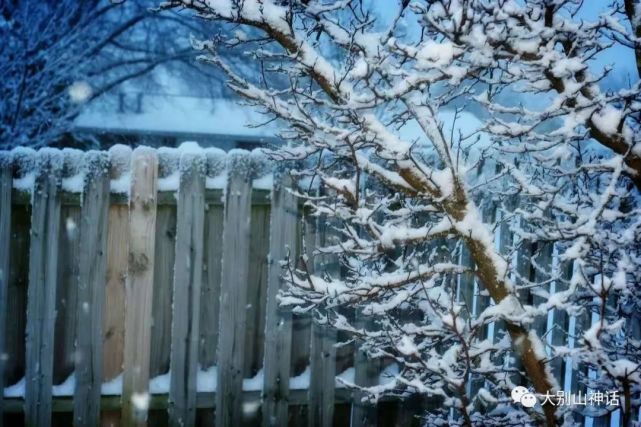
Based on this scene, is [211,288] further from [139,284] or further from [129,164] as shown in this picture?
[129,164]

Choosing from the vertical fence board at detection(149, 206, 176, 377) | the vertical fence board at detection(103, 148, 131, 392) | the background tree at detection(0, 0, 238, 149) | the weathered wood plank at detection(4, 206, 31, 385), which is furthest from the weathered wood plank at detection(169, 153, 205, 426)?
the background tree at detection(0, 0, 238, 149)

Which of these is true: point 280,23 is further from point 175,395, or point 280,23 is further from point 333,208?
point 175,395

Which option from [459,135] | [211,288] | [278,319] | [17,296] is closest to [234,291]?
[211,288]

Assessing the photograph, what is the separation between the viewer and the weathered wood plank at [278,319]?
2973mm

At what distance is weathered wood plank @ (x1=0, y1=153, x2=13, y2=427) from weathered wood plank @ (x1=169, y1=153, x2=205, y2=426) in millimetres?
817

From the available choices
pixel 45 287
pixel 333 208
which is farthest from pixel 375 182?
pixel 45 287

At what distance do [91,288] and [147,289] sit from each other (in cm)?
27

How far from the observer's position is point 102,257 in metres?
2.84

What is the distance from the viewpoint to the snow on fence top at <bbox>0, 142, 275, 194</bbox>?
274cm

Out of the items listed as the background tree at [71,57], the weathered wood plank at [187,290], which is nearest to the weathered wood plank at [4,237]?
the weathered wood plank at [187,290]

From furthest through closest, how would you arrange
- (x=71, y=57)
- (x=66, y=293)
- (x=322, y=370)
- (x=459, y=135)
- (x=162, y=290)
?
1. (x=71, y=57)
2. (x=322, y=370)
3. (x=162, y=290)
4. (x=66, y=293)
5. (x=459, y=135)

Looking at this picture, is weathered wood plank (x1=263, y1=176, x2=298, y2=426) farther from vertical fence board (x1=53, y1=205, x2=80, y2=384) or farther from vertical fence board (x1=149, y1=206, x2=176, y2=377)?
vertical fence board (x1=53, y1=205, x2=80, y2=384)

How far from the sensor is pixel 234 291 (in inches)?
117

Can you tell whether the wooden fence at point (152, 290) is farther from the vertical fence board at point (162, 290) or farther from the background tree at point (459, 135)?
the background tree at point (459, 135)
